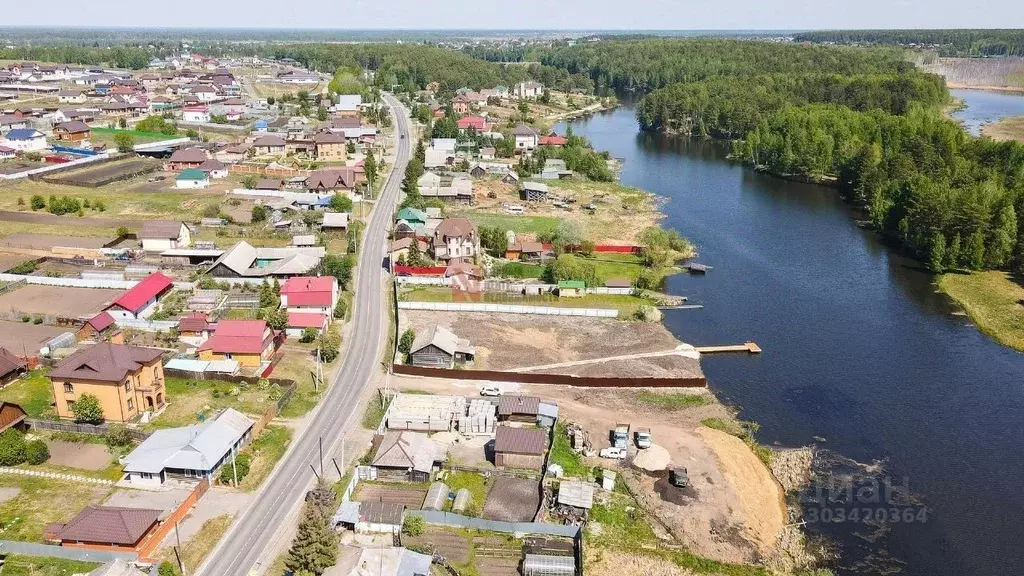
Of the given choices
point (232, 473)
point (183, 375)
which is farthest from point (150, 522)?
point (183, 375)

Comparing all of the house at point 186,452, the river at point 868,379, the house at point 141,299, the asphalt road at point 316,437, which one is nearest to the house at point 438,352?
the asphalt road at point 316,437

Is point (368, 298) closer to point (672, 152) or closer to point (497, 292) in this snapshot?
point (497, 292)

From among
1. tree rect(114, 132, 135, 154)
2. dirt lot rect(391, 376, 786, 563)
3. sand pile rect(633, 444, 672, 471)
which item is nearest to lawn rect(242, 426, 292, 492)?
dirt lot rect(391, 376, 786, 563)

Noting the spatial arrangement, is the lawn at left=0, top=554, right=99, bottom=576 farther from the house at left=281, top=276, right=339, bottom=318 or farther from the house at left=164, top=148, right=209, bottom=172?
the house at left=164, top=148, right=209, bottom=172

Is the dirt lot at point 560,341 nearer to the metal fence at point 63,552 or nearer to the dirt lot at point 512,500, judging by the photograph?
the dirt lot at point 512,500

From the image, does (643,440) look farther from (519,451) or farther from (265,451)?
(265,451)

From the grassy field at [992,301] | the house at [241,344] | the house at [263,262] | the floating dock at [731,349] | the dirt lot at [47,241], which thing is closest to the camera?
the house at [241,344]

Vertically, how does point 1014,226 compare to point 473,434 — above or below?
above
